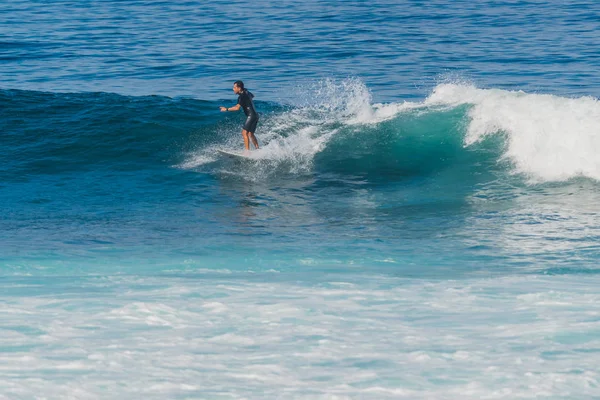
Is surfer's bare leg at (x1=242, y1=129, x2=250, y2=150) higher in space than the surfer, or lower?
lower

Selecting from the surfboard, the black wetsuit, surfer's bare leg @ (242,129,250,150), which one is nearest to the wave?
the surfboard

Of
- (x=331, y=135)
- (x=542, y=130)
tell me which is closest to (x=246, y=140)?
(x=331, y=135)

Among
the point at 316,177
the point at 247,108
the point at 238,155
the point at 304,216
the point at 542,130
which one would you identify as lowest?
the point at 304,216

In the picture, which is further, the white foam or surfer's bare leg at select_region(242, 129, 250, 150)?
surfer's bare leg at select_region(242, 129, 250, 150)

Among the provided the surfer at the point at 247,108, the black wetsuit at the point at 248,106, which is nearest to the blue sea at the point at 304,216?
the surfer at the point at 247,108

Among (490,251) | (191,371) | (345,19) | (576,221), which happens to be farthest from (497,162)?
(345,19)

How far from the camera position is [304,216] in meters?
12.7

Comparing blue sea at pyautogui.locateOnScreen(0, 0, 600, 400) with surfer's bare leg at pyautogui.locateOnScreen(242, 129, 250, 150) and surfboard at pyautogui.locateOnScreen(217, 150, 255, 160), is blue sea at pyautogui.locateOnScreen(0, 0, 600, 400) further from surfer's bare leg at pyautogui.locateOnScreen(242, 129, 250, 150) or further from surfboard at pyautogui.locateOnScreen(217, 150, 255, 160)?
surfer's bare leg at pyautogui.locateOnScreen(242, 129, 250, 150)

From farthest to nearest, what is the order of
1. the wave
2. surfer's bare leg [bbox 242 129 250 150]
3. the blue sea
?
surfer's bare leg [bbox 242 129 250 150]
the wave
the blue sea

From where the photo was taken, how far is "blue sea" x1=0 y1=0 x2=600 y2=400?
21.1 ft

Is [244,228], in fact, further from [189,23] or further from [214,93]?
[189,23]

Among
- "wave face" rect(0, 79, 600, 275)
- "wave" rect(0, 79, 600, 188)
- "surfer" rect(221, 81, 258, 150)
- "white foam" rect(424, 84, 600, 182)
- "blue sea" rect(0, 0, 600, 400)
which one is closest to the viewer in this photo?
"blue sea" rect(0, 0, 600, 400)

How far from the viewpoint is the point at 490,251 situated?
1017 cm

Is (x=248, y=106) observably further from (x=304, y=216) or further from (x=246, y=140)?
(x=304, y=216)
